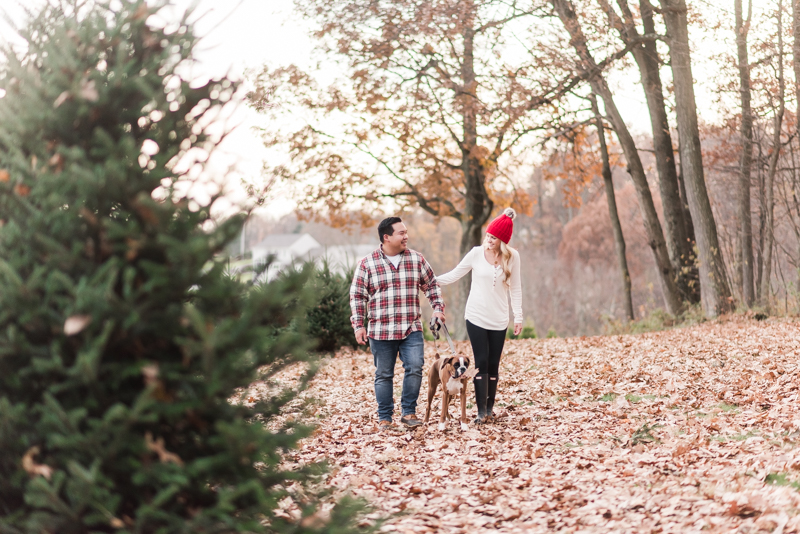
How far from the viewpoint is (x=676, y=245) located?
14.8 meters

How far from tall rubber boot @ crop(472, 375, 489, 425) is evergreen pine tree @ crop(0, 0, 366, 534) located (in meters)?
4.05

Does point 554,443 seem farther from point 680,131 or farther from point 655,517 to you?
point 680,131

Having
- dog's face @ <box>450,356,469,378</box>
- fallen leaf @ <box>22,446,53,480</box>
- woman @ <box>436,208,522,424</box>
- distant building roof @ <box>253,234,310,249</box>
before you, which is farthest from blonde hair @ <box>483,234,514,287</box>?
distant building roof @ <box>253,234,310,249</box>

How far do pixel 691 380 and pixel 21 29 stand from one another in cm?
731

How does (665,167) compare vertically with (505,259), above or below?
above

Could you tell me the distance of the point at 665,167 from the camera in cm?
1487

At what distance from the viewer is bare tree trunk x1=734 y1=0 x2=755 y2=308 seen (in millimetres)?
13945

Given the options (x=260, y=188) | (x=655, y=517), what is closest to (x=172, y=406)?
(x=260, y=188)

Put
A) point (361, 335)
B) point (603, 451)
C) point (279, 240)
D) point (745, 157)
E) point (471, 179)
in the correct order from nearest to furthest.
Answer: point (603, 451), point (361, 335), point (745, 157), point (471, 179), point (279, 240)

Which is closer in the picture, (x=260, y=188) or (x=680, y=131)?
(x=260, y=188)

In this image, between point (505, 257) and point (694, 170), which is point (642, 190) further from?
point (505, 257)

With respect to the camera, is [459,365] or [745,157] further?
[745,157]

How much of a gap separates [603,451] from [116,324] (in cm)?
417

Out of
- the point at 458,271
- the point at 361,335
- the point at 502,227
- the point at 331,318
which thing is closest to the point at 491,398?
the point at 458,271
